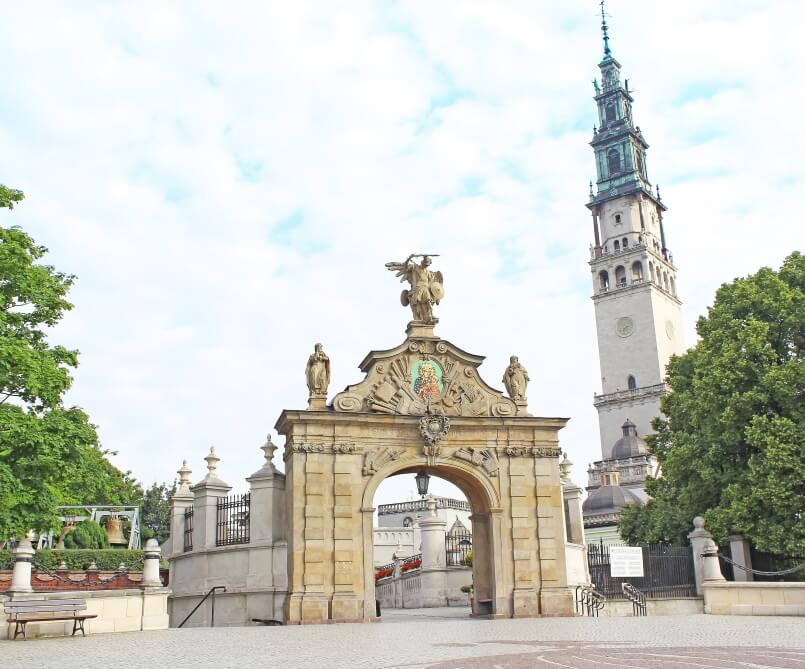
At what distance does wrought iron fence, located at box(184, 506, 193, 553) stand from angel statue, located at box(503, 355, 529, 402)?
10.5 meters

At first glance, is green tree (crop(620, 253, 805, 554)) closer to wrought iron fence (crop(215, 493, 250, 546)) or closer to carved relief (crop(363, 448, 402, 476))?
carved relief (crop(363, 448, 402, 476))

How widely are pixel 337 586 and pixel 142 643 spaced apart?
8128mm

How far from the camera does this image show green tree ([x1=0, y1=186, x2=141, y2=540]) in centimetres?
1975

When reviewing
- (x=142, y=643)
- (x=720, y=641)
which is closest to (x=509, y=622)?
(x=720, y=641)

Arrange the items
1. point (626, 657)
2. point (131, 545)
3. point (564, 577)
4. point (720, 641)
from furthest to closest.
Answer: point (131, 545)
point (564, 577)
point (720, 641)
point (626, 657)

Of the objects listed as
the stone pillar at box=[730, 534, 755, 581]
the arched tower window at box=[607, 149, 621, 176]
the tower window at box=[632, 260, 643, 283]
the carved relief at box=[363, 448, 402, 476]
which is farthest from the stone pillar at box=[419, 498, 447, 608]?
the arched tower window at box=[607, 149, 621, 176]

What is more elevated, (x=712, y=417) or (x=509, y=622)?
(x=712, y=417)

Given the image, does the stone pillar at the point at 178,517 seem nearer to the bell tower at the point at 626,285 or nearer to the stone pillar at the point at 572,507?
the stone pillar at the point at 572,507

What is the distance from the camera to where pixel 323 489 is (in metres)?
24.0

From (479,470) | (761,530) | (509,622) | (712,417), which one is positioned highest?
(712,417)

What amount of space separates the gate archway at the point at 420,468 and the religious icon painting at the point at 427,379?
0.03m

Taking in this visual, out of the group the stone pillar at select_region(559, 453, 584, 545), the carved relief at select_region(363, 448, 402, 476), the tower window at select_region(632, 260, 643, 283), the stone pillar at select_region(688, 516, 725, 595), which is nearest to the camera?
the carved relief at select_region(363, 448, 402, 476)

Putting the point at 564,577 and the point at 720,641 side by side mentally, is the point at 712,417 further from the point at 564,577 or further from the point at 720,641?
the point at 720,641

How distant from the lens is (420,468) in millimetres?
25469
